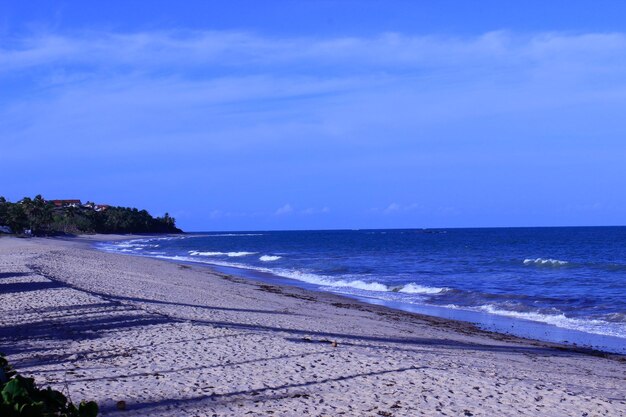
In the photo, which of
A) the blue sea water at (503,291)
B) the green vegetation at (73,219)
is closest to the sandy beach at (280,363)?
the blue sea water at (503,291)

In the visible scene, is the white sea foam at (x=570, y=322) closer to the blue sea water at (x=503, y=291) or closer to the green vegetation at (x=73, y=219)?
the blue sea water at (x=503, y=291)

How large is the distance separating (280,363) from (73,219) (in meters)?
123

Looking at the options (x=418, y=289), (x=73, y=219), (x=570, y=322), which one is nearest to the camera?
(x=570, y=322)

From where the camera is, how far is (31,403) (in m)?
3.32

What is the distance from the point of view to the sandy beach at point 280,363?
25.6ft

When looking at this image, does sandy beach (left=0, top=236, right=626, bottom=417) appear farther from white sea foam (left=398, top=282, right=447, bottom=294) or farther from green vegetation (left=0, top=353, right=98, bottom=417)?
white sea foam (left=398, top=282, right=447, bottom=294)

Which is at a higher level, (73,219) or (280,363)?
(73,219)

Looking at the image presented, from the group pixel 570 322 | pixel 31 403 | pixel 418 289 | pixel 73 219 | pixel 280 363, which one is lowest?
pixel 570 322

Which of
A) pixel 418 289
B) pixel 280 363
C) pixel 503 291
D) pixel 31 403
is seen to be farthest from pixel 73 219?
pixel 31 403

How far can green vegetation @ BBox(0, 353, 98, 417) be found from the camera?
325 centimetres

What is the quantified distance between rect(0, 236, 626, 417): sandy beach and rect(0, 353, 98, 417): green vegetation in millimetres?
1688

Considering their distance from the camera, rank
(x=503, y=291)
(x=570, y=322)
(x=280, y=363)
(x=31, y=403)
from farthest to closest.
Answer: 1. (x=503, y=291)
2. (x=570, y=322)
3. (x=280, y=363)
4. (x=31, y=403)

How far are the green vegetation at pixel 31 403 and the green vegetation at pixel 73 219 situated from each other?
326 feet

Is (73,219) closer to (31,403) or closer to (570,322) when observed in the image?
(570,322)
